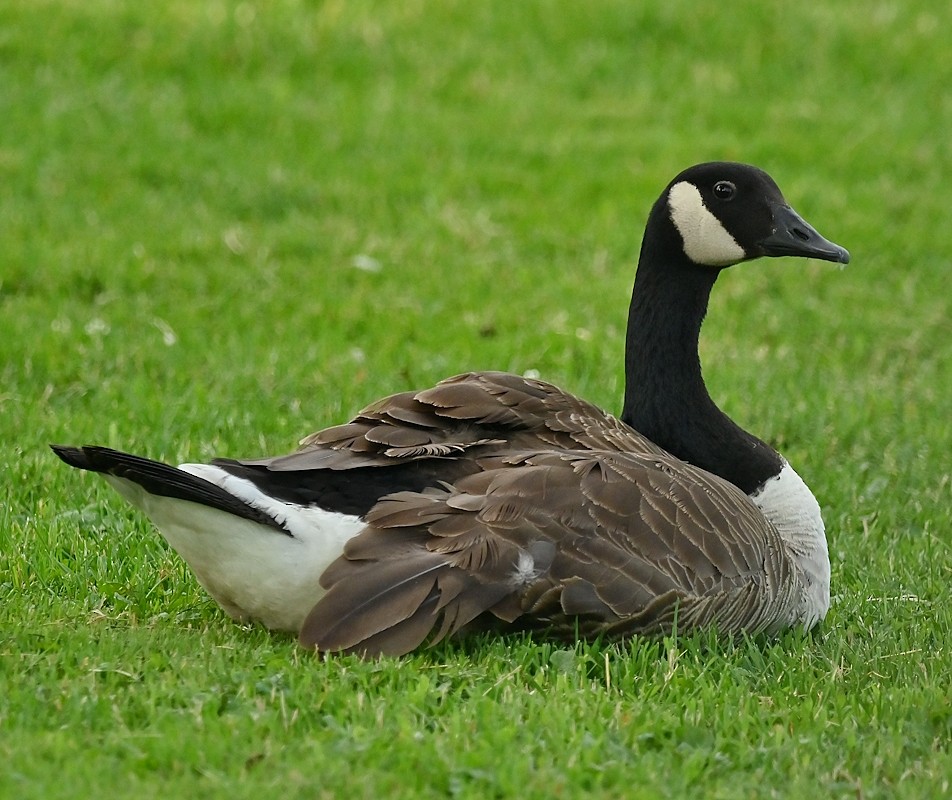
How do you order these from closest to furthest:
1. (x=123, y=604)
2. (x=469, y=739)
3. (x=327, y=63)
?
(x=469, y=739) → (x=123, y=604) → (x=327, y=63)

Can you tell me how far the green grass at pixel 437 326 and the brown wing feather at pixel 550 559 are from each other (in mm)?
144

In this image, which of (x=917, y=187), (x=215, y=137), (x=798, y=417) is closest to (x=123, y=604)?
(x=798, y=417)

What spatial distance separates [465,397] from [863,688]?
1.69 metres

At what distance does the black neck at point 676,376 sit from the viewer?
5828 mm

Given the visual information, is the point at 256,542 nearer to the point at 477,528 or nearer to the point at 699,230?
the point at 477,528

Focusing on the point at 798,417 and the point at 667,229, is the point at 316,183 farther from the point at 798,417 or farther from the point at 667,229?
the point at 667,229

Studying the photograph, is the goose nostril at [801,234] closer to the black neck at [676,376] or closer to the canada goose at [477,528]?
the black neck at [676,376]

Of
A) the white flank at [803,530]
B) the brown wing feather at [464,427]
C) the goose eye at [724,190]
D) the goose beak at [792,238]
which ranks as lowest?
the white flank at [803,530]

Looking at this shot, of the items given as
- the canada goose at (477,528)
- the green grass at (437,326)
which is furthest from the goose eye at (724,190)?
the green grass at (437,326)

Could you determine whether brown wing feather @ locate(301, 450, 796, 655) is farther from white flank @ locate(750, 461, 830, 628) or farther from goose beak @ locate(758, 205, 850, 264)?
goose beak @ locate(758, 205, 850, 264)

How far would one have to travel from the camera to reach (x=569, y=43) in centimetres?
1362

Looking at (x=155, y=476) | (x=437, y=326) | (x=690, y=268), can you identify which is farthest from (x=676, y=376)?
(x=437, y=326)

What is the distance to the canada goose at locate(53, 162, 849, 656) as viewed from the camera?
4.50 meters

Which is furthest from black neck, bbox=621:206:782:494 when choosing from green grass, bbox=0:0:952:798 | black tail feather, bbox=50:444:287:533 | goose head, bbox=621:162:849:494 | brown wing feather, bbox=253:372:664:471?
black tail feather, bbox=50:444:287:533
